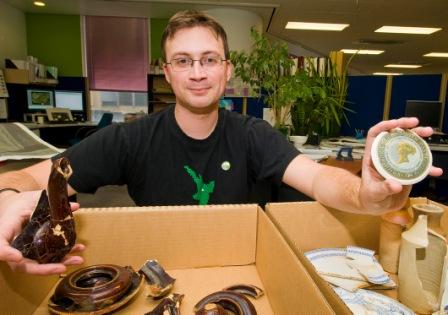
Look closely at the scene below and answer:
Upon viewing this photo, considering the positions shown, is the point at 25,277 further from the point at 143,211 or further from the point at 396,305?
the point at 396,305

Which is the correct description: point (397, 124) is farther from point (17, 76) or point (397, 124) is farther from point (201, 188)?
point (17, 76)

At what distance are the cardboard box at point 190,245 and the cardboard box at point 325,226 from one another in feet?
0.38

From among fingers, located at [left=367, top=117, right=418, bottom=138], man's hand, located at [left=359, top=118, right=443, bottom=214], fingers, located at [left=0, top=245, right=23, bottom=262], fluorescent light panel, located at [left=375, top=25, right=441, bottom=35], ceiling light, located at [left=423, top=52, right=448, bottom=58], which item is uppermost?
fluorescent light panel, located at [left=375, top=25, right=441, bottom=35]

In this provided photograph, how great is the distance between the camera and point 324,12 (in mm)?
5770

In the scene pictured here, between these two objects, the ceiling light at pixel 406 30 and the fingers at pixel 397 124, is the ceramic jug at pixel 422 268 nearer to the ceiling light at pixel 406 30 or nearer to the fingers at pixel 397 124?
the fingers at pixel 397 124

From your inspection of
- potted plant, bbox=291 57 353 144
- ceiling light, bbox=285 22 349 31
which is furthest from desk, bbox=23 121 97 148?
ceiling light, bbox=285 22 349 31

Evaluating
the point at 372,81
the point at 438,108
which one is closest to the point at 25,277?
the point at 372,81

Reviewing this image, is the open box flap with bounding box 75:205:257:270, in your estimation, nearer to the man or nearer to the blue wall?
the man

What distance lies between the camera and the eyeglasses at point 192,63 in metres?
1.19

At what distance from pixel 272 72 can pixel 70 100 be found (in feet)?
16.9

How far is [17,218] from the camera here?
1.98 feet

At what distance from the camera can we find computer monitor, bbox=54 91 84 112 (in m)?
6.21

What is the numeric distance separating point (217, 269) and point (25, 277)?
42cm

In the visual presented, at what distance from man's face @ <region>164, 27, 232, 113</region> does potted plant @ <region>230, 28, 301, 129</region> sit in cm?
120
